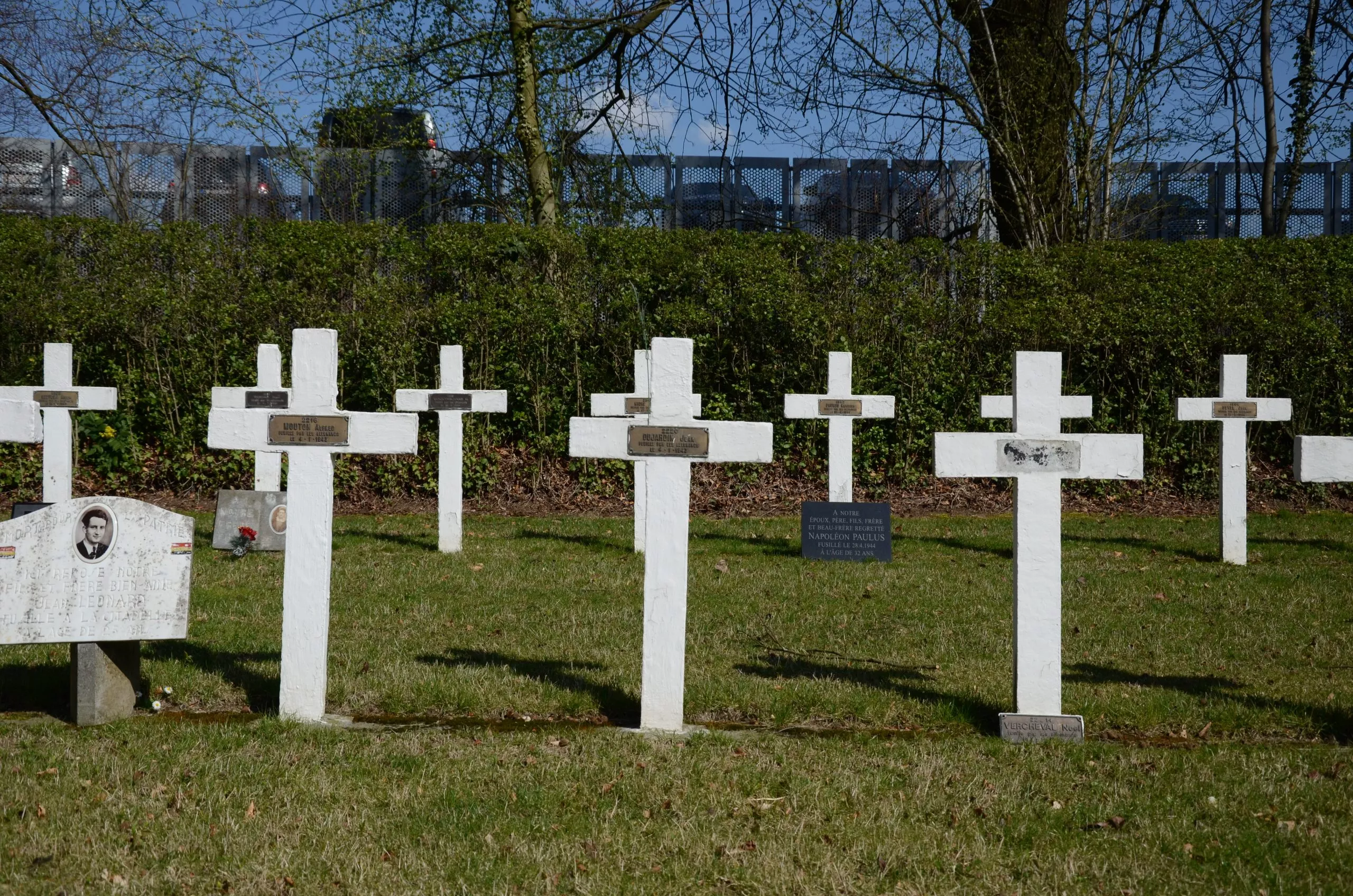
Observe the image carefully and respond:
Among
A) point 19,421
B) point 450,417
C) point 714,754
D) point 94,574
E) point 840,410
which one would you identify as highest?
point 840,410

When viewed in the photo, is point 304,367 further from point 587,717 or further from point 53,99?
point 53,99

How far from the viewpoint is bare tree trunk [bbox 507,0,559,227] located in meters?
15.1

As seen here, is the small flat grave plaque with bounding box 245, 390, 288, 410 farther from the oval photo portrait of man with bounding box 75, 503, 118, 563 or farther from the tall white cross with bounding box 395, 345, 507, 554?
the oval photo portrait of man with bounding box 75, 503, 118, 563

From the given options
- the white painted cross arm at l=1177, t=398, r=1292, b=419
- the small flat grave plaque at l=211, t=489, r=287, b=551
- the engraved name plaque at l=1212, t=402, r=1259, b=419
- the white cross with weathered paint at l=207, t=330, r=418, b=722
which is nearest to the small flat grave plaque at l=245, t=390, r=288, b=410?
the small flat grave plaque at l=211, t=489, r=287, b=551

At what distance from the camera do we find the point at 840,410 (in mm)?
10414

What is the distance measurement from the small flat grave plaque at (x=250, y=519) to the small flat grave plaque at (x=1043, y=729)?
662 cm

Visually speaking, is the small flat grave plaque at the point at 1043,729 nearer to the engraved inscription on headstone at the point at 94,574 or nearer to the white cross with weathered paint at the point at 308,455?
the white cross with weathered paint at the point at 308,455

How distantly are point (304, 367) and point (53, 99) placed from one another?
45.9 ft

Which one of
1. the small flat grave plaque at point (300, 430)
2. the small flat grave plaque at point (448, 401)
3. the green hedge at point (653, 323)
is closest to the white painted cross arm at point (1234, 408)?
the green hedge at point (653, 323)

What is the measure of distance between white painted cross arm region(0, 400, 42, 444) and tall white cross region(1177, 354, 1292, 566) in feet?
27.7

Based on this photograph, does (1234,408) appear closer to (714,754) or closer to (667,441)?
(667,441)

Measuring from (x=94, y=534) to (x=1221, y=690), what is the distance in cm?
536

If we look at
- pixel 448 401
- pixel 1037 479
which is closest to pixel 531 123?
pixel 448 401

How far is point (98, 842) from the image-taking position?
378 cm
